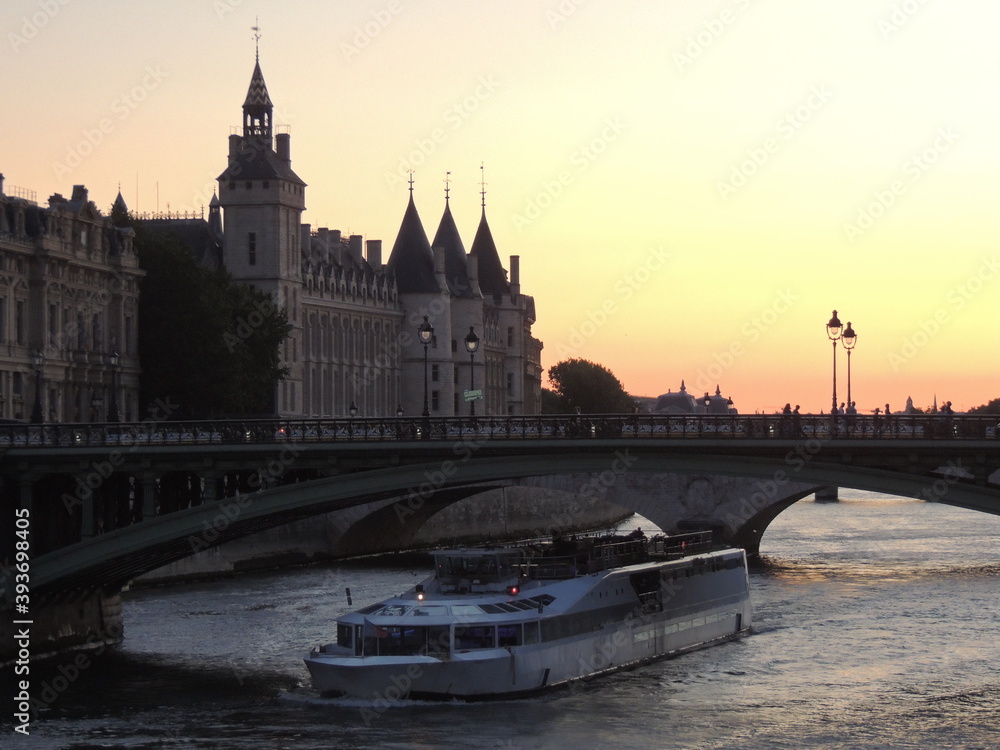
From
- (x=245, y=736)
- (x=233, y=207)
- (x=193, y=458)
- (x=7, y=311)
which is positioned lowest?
(x=245, y=736)

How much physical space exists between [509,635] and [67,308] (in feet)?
115

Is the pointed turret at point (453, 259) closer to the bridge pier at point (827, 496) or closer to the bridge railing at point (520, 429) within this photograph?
the bridge pier at point (827, 496)

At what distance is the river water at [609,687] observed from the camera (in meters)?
38.9

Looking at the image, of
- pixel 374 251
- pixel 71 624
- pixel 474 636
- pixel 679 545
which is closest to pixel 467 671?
pixel 474 636

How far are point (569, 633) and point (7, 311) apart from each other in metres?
31.1

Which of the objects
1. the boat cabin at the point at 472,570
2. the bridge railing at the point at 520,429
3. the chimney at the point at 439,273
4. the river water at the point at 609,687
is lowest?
the river water at the point at 609,687

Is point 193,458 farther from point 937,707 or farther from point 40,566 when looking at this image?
point 937,707

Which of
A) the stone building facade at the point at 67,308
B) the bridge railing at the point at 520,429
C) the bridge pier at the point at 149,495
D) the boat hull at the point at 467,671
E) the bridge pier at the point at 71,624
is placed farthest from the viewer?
the stone building facade at the point at 67,308

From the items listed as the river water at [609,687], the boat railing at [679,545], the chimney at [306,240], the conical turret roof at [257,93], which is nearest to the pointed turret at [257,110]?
the conical turret roof at [257,93]

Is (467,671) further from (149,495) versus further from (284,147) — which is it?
(284,147)

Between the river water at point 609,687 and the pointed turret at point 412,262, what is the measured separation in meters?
67.4

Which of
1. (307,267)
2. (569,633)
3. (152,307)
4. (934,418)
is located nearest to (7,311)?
(152,307)

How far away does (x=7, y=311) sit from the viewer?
70375mm

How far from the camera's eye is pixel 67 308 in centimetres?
7462
